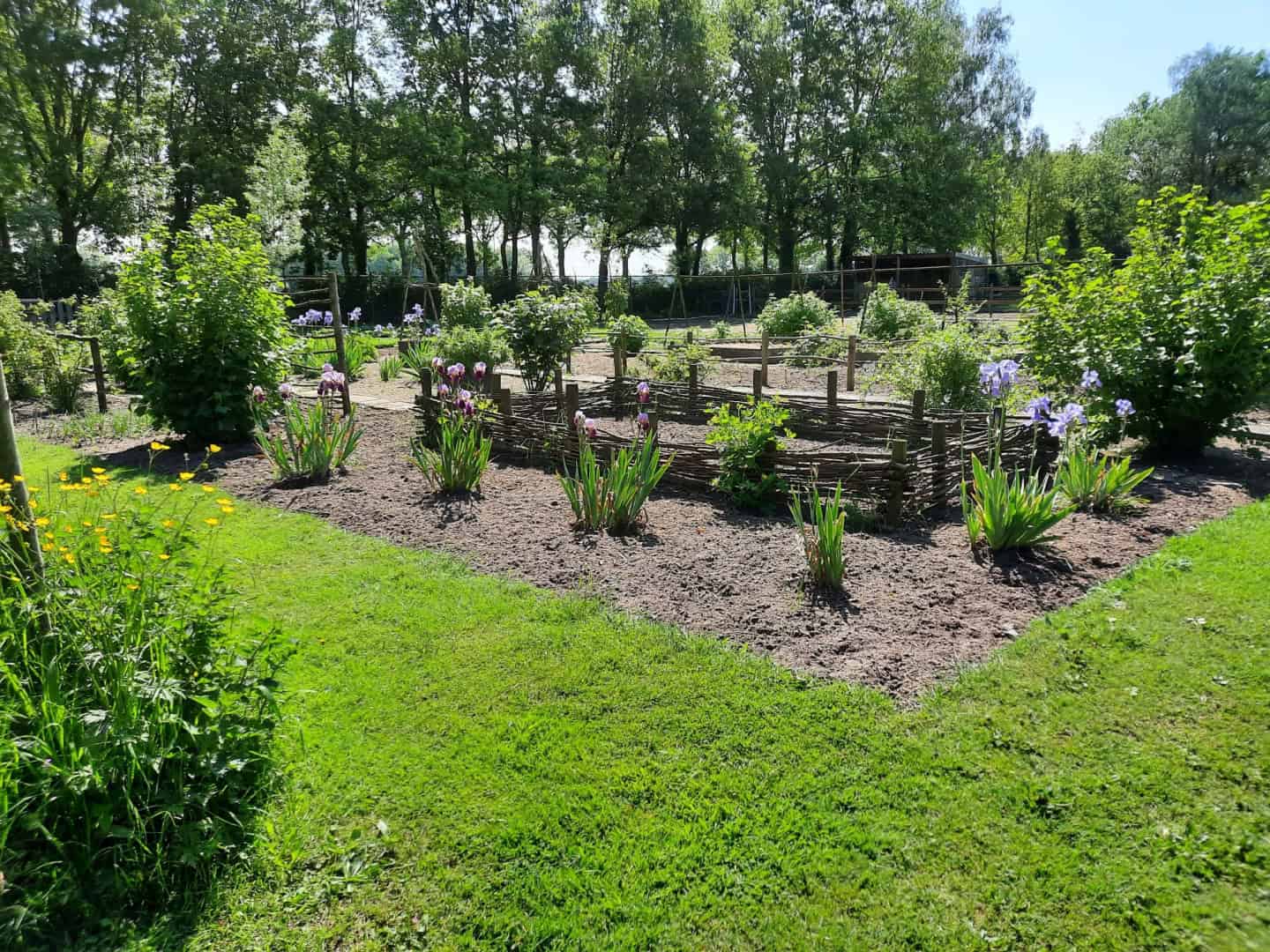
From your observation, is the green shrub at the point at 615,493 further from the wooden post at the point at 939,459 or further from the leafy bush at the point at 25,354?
the leafy bush at the point at 25,354

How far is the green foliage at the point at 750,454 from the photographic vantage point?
5254mm

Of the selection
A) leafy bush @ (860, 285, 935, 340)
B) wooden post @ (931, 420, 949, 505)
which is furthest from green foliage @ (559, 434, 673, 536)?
leafy bush @ (860, 285, 935, 340)

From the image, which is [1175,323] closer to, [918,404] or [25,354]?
[918,404]

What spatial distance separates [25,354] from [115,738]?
12.0 m

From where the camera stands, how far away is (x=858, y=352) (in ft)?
45.4

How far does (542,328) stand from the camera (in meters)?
10.0

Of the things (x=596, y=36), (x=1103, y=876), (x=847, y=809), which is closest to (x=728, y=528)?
(x=847, y=809)

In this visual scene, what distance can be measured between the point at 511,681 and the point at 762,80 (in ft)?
127

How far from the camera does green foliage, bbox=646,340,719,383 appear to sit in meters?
11.5

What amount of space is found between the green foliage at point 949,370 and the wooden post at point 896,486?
11.0 ft

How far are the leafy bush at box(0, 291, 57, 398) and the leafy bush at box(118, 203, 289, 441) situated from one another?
15.6 feet

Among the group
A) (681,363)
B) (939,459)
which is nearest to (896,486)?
(939,459)

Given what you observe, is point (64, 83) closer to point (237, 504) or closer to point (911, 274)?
point (237, 504)

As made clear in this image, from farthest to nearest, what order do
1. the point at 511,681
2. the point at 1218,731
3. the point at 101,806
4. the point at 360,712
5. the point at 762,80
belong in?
1. the point at 762,80
2. the point at 511,681
3. the point at 360,712
4. the point at 1218,731
5. the point at 101,806
